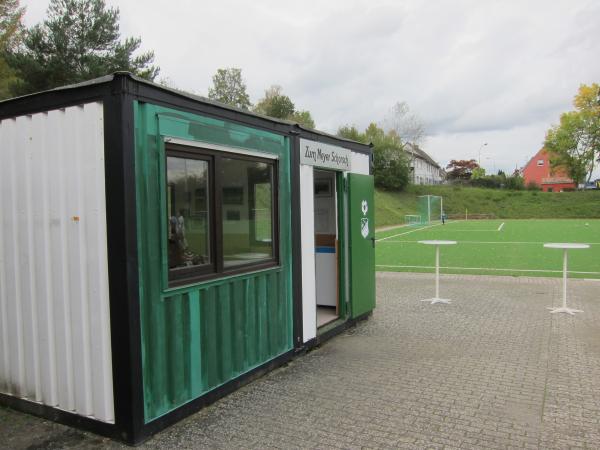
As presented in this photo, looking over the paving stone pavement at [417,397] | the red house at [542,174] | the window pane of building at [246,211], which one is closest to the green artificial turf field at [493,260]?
the paving stone pavement at [417,397]

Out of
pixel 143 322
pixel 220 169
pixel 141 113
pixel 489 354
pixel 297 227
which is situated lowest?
pixel 489 354

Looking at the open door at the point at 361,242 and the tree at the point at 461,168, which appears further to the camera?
the tree at the point at 461,168

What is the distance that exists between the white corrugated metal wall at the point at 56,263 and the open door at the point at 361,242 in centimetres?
384

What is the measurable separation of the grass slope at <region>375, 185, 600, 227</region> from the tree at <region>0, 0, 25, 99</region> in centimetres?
3095

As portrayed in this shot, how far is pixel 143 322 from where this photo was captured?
363 cm

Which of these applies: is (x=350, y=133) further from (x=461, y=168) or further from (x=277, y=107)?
(x=461, y=168)

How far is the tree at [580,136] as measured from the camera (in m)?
62.7

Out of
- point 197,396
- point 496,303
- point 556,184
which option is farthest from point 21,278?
point 556,184

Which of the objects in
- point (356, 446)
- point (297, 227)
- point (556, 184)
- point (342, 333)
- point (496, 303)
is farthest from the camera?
point (556, 184)

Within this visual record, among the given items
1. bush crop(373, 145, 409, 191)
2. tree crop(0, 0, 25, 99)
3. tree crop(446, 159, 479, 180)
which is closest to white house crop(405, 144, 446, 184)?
tree crop(446, 159, 479, 180)

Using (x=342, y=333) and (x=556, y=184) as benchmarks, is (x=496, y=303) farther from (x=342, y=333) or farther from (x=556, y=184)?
(x=556, y=184)

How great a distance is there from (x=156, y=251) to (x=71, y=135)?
108cm

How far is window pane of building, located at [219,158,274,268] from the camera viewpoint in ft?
14.8

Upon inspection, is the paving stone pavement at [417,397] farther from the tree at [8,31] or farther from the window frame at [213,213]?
the tree at [8,31]
